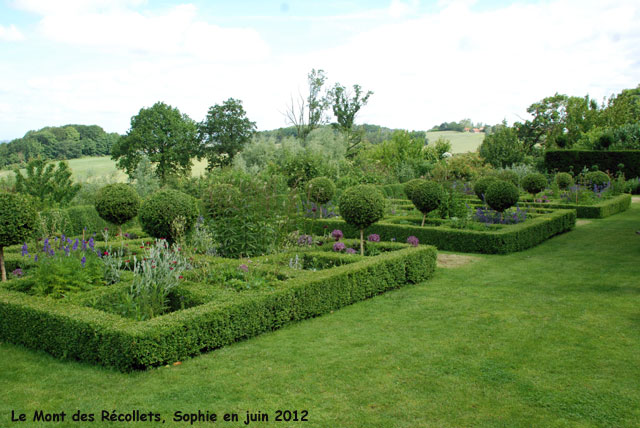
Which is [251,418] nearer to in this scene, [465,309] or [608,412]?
[608,412]

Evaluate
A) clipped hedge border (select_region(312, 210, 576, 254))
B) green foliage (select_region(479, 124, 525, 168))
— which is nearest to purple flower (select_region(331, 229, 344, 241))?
clipped hedge border (select_region(312, 210, 576, 254))

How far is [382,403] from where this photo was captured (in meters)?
3.88

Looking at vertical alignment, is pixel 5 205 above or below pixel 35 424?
above

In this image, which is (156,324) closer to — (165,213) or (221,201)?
(165,213)

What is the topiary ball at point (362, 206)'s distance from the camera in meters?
8.73

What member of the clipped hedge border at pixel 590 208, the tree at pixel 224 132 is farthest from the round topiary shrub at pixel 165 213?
the tree at pixel 224 132

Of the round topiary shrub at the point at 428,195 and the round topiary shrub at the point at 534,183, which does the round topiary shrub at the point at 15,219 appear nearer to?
the round topiary shrub at the point at 428,195

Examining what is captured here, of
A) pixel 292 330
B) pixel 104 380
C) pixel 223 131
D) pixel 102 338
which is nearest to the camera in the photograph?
pixel 104 380

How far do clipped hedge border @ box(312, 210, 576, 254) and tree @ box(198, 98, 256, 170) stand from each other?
25.9 metres

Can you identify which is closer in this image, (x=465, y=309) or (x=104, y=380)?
(x=104, y=380)

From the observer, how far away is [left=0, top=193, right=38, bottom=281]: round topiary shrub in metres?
6.30

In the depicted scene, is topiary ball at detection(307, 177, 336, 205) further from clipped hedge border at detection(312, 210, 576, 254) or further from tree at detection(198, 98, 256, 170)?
tree at detection(198, 98, 256, 170)

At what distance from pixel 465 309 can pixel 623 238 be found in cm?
769

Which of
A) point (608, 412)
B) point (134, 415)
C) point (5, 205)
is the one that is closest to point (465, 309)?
point (608, 412)
